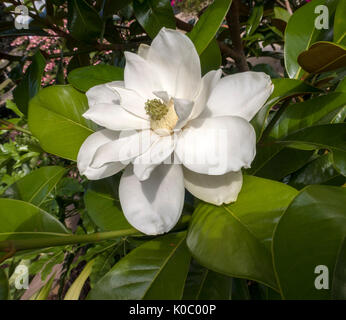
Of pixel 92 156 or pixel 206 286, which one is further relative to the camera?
pixel 206 286

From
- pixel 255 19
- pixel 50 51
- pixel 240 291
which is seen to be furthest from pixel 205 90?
pixel 50 51

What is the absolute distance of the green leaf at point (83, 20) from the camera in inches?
33.0

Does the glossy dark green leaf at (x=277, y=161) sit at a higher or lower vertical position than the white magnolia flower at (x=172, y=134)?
lower

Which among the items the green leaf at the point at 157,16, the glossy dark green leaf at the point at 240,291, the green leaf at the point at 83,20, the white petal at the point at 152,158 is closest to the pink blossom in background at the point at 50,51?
the green leaf at the point at 83,20

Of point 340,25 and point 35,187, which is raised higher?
point 340,25

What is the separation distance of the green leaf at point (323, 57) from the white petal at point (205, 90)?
0.19 m

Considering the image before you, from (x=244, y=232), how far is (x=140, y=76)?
0.36 meters

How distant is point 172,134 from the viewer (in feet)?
1.76

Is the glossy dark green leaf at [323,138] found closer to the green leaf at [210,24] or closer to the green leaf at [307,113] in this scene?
the green leaf at [307,113]

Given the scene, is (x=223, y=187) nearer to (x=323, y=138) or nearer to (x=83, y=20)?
(x=323, y=138)

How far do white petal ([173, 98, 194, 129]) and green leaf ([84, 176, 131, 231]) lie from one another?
1.19ft

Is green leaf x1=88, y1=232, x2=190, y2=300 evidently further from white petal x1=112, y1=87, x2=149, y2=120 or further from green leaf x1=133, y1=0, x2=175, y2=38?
green leaf x1=133, y1=0, x2=175, y2=38

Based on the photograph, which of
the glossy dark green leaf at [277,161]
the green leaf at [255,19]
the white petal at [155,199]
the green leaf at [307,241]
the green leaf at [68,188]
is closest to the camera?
the green leaf at [307,241]

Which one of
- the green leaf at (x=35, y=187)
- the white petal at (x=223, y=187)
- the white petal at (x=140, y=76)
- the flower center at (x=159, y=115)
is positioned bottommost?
the green leaf at (x=35, y=187)
